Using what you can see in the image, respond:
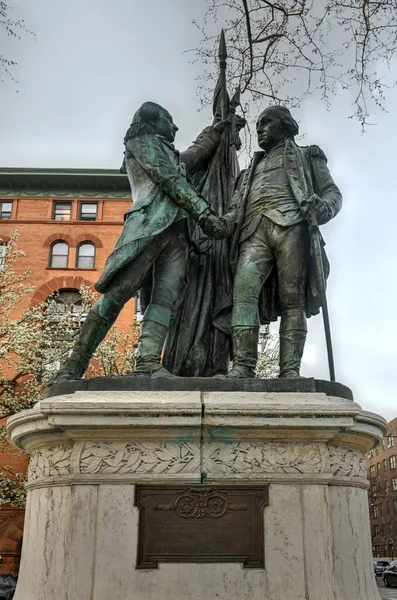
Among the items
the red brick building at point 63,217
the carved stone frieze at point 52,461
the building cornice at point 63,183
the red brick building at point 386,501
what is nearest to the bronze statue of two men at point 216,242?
the carved stone frieze at point 52,461

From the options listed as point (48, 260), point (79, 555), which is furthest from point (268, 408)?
point (48, 260)

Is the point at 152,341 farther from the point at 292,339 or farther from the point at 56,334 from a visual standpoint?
the point at 56,334

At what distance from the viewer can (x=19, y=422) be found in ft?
17.0

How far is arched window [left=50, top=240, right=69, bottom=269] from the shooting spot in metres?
33.8

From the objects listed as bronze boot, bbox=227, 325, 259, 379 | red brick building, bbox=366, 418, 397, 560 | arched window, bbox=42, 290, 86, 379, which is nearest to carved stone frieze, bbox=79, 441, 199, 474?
bronze boot, bbox=227, 325, 259, 379

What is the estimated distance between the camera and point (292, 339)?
19.1 ft

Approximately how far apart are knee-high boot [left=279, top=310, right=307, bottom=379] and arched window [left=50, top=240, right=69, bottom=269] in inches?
1129

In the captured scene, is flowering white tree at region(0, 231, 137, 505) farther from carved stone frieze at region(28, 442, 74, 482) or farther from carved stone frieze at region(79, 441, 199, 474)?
carved stone frieze at region(79, 441, 199, 474)

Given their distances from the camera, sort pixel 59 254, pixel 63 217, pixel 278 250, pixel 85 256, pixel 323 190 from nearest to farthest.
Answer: pixel 278 250, pixel 323 190, pixel 85 256, pixel 59 254, pixel 63 217

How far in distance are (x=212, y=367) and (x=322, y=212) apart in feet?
5.66

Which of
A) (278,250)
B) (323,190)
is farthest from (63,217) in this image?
(278,250)

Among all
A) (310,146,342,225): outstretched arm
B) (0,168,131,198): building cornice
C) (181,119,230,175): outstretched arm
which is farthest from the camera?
(0,168,131,198): building cornice

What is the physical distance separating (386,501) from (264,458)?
80.2 metres

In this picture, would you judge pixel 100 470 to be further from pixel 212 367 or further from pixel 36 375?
pixel 36 375
